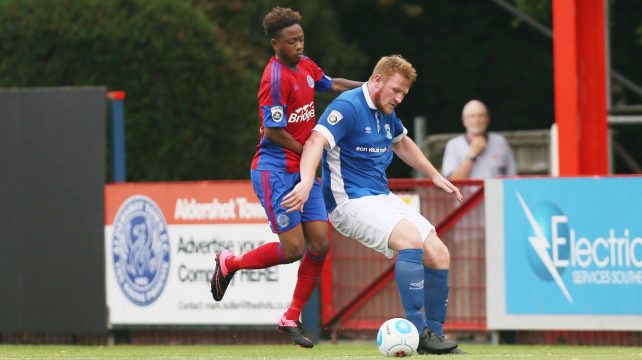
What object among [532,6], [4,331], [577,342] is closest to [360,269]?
[577,342]

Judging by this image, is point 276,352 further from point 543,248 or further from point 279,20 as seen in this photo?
point 279,20

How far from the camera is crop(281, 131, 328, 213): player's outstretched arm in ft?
34.3

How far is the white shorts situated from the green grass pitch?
76cm

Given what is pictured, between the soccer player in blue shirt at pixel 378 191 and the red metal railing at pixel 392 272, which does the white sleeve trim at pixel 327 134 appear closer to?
the soccer player in blue shirt at pixel 378 191

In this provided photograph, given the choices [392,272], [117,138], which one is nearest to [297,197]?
[392,272]

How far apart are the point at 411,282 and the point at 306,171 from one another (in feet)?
3.14

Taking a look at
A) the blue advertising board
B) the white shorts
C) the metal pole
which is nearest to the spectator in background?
the blue advertising board

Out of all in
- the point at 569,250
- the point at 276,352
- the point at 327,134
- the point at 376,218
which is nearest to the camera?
the point at 327,134

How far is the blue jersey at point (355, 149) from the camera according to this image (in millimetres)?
10789

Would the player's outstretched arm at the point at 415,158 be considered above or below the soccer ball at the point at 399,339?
above

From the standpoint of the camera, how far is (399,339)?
10367mm

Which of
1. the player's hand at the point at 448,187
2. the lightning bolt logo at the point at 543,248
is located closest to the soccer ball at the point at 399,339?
the player's hand at the point at 448,187

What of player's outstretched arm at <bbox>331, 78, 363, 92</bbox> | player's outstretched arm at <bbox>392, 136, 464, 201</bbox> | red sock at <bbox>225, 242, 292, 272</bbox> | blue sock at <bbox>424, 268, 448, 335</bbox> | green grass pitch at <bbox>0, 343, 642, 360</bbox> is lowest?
green grass pitch at <bbox>0, 343, 642, 360</bbox>

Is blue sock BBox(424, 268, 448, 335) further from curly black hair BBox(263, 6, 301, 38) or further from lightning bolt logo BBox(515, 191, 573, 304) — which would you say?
lightning bolt logo BBox(515, 191, 573, 304)
